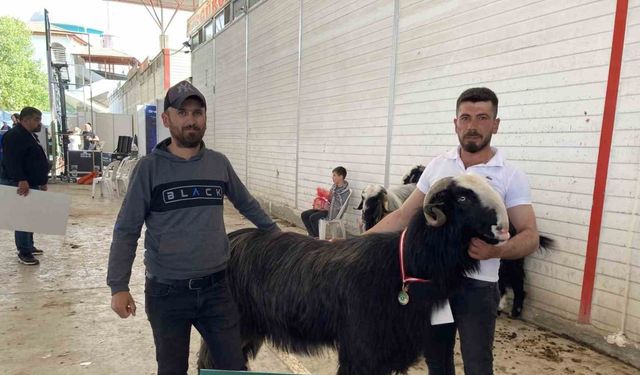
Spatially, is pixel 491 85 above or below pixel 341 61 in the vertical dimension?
below

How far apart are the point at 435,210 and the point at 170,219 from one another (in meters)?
1.20

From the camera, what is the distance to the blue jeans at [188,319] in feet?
6.74

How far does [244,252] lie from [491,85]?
11.2 feet

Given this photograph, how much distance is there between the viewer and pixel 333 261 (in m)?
2.34

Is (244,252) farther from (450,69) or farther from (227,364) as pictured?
(450,69)

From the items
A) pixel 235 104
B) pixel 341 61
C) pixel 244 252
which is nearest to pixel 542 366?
pixel 244 252

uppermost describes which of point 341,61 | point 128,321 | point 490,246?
point 341,61

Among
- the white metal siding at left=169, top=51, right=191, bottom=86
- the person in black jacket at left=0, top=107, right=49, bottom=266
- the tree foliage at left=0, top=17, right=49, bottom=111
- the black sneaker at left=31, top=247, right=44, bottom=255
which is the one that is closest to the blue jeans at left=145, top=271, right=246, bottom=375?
the person in black jacket at left=0, top=107, right=49, bottom=266

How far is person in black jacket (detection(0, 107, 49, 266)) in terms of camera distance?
538 cm

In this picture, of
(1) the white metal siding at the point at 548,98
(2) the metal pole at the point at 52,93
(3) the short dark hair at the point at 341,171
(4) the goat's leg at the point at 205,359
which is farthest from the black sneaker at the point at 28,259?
(2) the metal pole at the point at 52,93

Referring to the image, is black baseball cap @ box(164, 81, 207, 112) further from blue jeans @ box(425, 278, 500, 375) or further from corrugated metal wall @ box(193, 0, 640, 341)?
corrugated metal wall @ box(193, 0, 640, 341)

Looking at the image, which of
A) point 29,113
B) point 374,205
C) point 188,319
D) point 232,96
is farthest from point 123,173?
point 188,319

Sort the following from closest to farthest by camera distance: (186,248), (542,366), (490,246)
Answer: (490,246) < (186,248) < (542,366)

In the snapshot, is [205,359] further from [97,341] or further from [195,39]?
[195,39]
